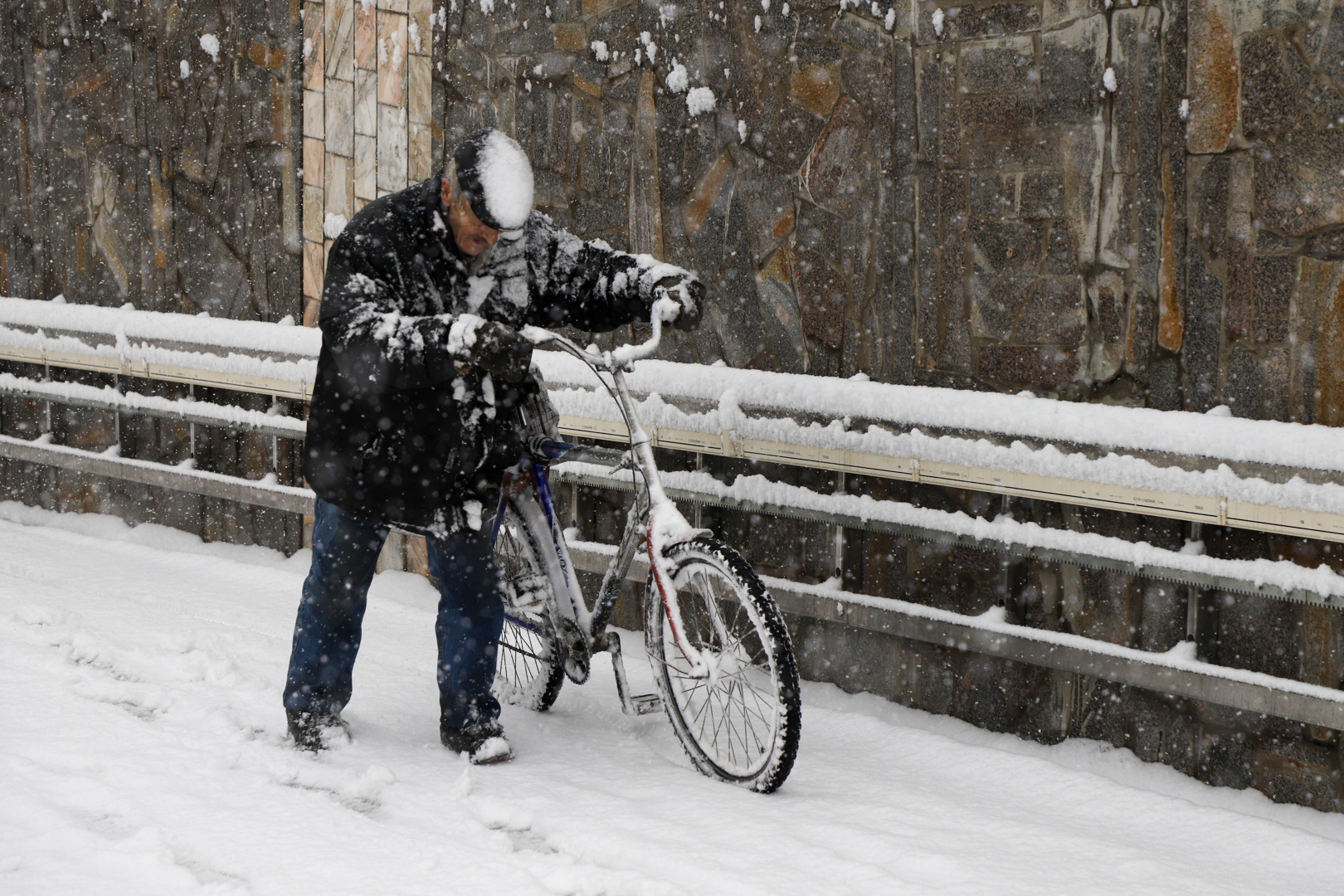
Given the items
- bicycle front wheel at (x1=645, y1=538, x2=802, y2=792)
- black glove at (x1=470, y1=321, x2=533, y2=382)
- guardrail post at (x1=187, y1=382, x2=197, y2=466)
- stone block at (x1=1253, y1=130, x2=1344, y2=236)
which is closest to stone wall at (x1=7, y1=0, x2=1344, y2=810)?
stone block at (x1=1253, y1=130, x2=1344, y2=236)

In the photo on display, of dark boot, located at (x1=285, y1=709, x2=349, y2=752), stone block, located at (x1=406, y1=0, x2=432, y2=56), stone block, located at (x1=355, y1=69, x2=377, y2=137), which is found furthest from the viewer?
stone block, located at (x1=355, y1=69, x2=377, y2=137)

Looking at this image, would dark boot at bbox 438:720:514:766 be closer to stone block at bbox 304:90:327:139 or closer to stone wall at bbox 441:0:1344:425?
stone wall at bbox 441:0:1344:425

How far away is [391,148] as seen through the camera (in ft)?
19.0

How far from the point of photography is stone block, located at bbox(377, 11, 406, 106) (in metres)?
5.72

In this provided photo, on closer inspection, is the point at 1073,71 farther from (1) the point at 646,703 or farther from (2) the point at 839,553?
(1) the point at 646,703

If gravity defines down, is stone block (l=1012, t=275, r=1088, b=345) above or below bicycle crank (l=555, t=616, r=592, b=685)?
above

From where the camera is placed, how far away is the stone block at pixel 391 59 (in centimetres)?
572

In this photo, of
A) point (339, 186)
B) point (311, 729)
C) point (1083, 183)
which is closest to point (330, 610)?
point (311, 729)

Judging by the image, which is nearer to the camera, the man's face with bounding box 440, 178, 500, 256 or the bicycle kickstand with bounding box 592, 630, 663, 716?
the man's face with bounding box 440, 178, 500, 256

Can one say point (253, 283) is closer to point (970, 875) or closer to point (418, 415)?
point (418, 415)

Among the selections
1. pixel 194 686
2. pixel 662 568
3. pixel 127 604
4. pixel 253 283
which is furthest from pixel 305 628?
pixel 253 283

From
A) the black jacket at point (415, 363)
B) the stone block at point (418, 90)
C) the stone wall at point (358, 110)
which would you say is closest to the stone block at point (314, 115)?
the stone wall at point (358, 110)

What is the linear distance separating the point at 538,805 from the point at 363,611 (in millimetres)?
804

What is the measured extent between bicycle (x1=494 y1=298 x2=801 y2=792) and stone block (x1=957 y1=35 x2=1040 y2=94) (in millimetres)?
1287
